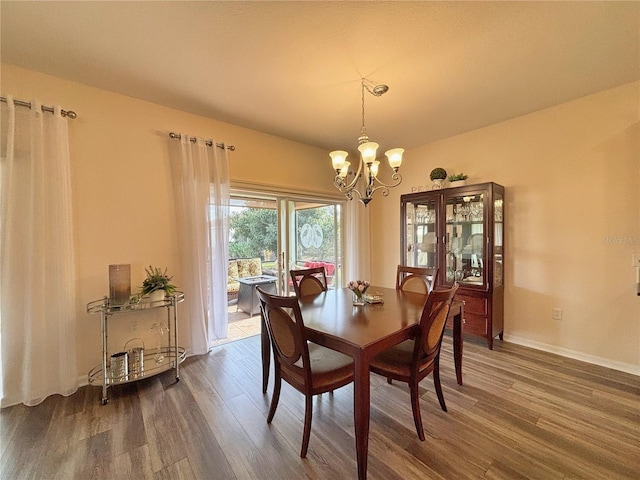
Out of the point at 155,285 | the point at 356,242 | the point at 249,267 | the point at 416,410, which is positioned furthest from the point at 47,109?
the point at 356,242

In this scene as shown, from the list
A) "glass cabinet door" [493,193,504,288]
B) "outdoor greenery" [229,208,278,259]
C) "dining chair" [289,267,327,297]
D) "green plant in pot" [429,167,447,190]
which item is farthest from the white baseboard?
"outdoor greenery" [229,208,278,259]

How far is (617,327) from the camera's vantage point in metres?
2.56

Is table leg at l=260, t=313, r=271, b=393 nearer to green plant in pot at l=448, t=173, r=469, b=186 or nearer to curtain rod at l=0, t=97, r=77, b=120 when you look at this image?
curtain rod at l=0, t=97, r=77, b=120

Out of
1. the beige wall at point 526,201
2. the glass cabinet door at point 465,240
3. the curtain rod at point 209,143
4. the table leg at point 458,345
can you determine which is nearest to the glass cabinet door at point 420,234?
the glass cabinet door at point 465,240

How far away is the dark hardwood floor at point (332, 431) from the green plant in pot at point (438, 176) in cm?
228

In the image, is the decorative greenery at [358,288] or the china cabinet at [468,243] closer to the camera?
the decorative greenery at [358,288]

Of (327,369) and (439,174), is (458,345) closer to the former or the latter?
(327,369)

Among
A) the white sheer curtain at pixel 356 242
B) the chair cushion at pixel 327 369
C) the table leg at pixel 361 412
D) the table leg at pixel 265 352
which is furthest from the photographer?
the white sheer curtain at pixel 356 242

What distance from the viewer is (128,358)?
8.04ft

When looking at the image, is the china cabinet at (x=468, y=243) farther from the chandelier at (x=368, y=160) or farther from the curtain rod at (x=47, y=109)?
the curtain rod at (x=47, y=109)

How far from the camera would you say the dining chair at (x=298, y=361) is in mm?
1574

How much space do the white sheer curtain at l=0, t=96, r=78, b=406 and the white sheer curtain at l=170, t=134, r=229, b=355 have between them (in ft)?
2.89

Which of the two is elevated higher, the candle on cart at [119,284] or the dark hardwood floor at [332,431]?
the candle on cart at [119,284]

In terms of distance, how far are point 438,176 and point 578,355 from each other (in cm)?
245
